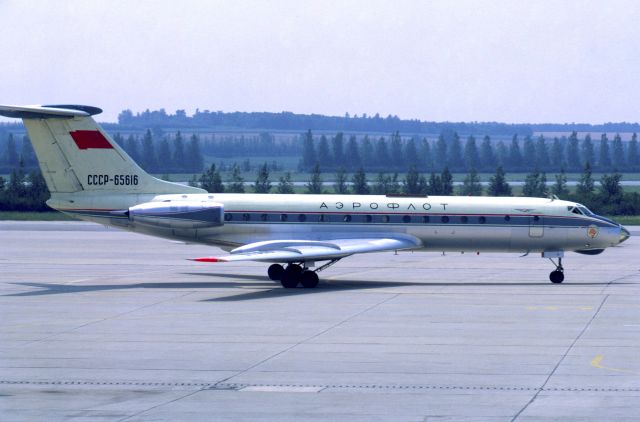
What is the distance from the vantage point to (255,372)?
16625 mm

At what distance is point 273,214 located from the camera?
3081 cm

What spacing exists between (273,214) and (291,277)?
2570 mm

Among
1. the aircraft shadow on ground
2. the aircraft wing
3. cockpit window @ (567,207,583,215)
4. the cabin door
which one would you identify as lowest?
the aircraft shadow on ground

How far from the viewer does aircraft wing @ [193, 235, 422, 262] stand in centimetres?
2809

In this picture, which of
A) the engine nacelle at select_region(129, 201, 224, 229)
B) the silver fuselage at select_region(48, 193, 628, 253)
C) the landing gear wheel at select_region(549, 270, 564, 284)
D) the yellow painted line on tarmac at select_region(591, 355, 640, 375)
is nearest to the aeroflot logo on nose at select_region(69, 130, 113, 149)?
the silver fuselage at select_region(48, 193, 628, 253)

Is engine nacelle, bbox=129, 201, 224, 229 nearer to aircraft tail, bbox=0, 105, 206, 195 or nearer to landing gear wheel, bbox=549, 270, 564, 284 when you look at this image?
aircraft tail, bbox=0, 105, 206, 195

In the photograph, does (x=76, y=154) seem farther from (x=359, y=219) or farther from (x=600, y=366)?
(x=600, y=366)

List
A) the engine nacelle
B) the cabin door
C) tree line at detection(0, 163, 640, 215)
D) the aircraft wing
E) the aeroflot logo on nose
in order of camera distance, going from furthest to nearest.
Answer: tree line at detection(0, 163, 640, 215), the cabin door, the aeroflot logo on nose, the engine nacelle, the aircraft wing

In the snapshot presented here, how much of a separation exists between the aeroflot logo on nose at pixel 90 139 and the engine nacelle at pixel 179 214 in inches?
80.7

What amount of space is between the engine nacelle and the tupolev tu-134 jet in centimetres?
3

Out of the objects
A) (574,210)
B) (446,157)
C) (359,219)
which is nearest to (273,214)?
(359,219)

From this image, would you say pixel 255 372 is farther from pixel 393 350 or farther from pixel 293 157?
pixel 293 157

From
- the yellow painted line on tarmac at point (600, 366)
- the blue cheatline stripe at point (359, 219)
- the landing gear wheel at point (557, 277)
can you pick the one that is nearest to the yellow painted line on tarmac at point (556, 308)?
the landing gear wheel at point (557, 277)

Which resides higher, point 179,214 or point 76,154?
point 76,154
